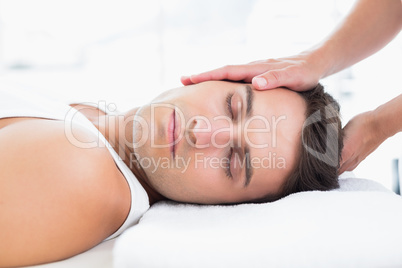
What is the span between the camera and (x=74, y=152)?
0.94 meters

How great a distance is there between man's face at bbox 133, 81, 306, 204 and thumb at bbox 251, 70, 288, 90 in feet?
0.07

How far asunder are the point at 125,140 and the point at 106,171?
0.39 meters

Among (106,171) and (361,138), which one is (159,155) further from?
(361,138)

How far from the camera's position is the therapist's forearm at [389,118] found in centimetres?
130

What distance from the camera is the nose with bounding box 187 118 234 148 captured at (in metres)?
1.16

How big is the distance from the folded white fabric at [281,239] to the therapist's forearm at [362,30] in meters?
0.77

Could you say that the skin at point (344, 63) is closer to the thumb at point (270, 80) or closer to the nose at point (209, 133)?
the thumb at point (270, 80)

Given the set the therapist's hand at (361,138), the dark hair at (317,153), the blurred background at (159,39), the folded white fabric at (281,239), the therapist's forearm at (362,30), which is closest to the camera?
the folded white fabric at (281,239)

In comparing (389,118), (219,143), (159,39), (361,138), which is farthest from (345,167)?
(159,39)

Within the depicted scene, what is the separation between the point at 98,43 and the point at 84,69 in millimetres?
289

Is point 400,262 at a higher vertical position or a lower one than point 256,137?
lower

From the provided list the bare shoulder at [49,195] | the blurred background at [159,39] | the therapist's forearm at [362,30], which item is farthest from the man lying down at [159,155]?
the blurred background at [159,39]

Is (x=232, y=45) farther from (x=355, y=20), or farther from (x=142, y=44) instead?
(x=355, y=20)

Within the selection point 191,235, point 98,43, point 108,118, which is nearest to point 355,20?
point 108,118
